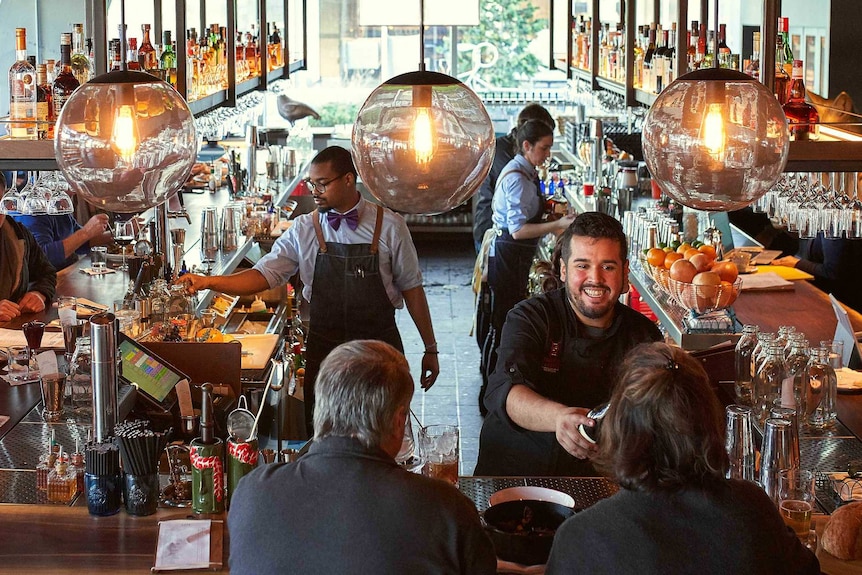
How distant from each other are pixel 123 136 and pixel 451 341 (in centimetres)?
635

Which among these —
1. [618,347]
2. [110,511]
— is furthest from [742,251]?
[110,511]

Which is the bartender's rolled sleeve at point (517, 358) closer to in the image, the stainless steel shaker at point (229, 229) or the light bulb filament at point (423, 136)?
the light bulb filament at point (423, 136)

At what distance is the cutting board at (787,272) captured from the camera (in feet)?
19.2

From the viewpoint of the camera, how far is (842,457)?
10.6 feet

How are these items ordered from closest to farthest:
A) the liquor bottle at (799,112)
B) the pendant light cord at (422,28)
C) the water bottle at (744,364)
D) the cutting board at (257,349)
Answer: the pendant light cord at (422,28) < the water bottle at (744,364) < the liquor bottle at (799,112) < the cutting board at (257,349)

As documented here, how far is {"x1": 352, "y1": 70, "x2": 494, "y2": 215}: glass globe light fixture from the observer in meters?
2.32

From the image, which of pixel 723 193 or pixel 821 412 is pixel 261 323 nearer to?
pixel 821 412

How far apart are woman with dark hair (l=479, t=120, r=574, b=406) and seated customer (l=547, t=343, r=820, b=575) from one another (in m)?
4.92

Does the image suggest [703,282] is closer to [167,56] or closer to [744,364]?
[744,364]

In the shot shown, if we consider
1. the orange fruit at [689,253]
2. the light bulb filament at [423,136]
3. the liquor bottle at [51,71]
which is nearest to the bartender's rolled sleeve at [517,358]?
the light bulb filament at [423,136]

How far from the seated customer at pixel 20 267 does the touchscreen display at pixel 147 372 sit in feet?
6.70

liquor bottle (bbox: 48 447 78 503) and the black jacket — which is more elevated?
the black jacket

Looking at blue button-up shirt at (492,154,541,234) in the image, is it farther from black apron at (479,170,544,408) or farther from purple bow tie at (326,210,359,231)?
purple bow tie at (326,210,359,231)

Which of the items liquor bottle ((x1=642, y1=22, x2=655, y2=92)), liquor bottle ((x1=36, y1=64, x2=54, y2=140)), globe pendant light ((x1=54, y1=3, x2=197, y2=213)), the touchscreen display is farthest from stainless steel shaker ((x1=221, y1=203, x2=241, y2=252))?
globe pendant light ((x1=54, y1=3, x2=197, y2=213))
